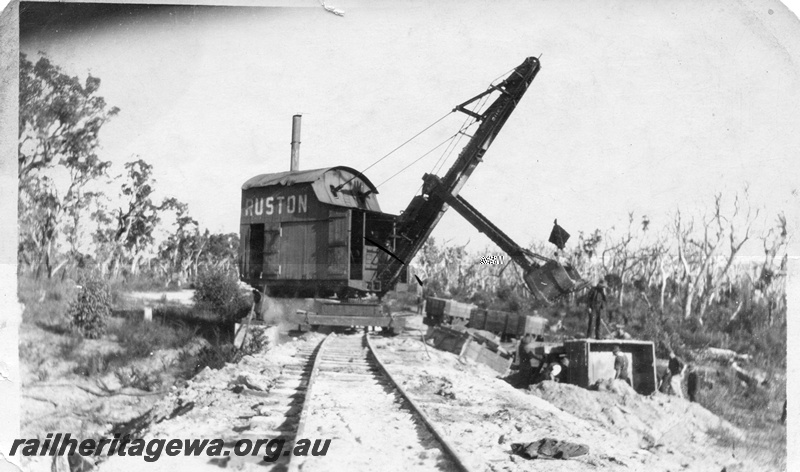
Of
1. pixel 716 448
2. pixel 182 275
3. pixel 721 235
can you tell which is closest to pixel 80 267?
pixel 182 275

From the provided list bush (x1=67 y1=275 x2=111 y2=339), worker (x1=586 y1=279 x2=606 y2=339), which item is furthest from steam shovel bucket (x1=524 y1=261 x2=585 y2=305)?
bush (x1=67 y1=275 x2=111 y2=339)

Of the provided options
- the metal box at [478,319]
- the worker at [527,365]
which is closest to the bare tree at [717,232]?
the worker at [527,365]

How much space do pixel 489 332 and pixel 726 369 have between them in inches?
173

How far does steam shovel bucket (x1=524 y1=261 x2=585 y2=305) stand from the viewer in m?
10.6

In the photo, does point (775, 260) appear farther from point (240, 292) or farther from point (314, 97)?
point (240, 292)

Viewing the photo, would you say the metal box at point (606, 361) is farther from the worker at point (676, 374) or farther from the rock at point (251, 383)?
the rock at point (251, 383)

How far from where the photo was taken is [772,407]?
23.6 feet

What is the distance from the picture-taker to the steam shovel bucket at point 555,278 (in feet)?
34.6

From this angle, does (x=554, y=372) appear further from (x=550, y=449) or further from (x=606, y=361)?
(x=550, y=449)

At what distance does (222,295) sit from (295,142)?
16.9 feet

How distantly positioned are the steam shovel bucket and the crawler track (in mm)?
4492

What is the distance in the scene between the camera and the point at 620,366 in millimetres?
8086

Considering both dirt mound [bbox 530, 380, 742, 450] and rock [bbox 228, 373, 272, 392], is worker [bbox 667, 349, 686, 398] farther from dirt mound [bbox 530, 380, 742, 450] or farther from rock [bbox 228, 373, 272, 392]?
rock [bbox 228, 373, 272, 392]

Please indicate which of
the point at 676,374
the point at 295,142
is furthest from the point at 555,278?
the point at 295,142
